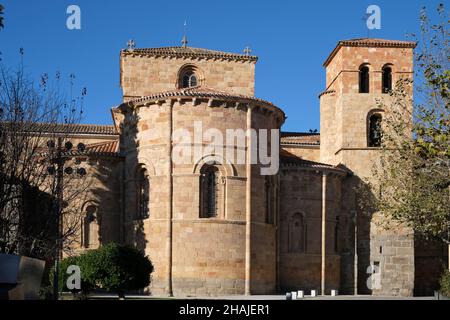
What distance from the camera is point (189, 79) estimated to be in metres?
37.6

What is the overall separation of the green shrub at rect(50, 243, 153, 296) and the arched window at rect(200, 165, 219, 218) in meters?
5.10

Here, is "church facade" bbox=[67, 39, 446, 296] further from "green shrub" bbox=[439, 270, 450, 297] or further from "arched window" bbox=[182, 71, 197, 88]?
"green shrub" bbox=[439, 270, 450, 297]

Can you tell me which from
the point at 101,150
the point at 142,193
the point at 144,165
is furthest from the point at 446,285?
the point at 101,150

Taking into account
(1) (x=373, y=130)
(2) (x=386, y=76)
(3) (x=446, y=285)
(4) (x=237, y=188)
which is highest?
(2) (x=386, y=76)

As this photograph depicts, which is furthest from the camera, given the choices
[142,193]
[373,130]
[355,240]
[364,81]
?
[364,81]

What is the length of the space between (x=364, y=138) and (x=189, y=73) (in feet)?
33.3

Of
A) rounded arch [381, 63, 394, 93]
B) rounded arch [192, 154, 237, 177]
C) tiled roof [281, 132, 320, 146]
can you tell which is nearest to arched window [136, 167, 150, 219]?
rounded arch [192, 154, 237, 177]

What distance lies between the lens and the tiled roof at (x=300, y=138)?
41562 mm

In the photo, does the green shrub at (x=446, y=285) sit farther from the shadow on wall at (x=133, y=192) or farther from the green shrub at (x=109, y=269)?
the shadow on wall at (x=133, y=192)

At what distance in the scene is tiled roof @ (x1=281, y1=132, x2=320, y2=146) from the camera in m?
41.6

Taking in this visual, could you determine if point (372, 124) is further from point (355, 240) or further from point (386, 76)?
point (355, 240)

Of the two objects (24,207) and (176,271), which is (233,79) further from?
(24,207)
